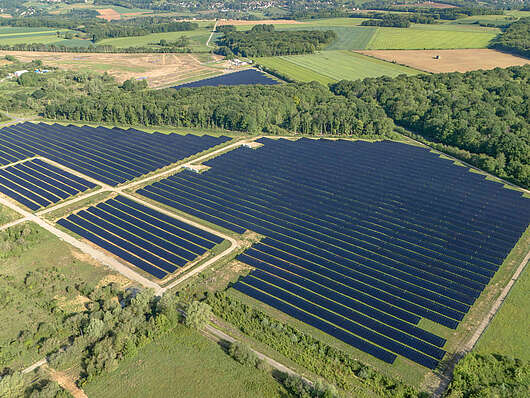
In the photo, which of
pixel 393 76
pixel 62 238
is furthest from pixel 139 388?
pixel 393 76

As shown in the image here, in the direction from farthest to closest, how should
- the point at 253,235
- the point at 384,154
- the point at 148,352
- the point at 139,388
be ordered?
1. the point at 384,154
2. the point at 253,235
3. the point at 148,352
4. the point at 139,388

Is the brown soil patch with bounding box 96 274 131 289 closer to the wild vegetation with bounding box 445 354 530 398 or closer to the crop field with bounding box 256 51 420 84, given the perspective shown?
the wild vegetation with bounding box 445 354 530 398

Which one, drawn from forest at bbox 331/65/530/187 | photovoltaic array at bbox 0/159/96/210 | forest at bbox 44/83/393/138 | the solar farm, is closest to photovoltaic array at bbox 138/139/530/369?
the solar farm

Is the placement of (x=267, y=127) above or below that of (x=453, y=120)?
below

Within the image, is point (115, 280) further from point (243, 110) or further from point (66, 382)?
point (243, 110)

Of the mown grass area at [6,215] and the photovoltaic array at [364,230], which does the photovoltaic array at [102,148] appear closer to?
the photovoltaic array at [364,230]

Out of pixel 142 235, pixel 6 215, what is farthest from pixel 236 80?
pixel 142 235

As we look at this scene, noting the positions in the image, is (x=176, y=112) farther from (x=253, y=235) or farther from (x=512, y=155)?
(x=512, y=155)
